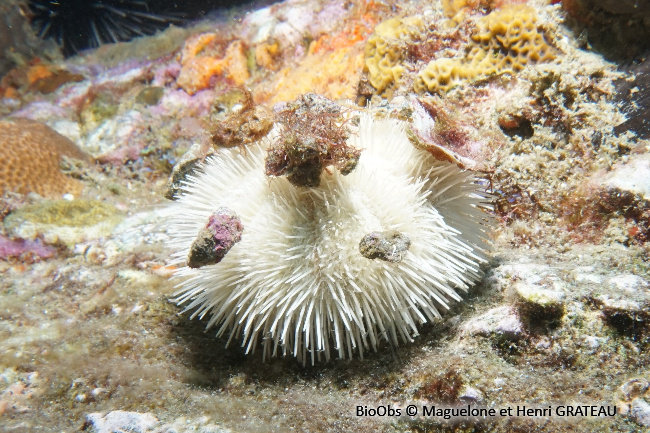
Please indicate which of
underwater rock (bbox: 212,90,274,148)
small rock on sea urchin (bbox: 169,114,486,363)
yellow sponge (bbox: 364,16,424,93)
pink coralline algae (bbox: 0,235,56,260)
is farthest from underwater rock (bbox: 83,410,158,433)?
yellow sponge (bbox: 364,16,424,93)

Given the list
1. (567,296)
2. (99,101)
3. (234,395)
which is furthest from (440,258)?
(99,101)

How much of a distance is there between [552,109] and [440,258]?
2.05m

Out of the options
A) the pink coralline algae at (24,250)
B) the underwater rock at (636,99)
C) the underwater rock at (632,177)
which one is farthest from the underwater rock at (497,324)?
the pink coralline algae at (24,250)

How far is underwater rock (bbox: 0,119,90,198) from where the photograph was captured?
5.30 m

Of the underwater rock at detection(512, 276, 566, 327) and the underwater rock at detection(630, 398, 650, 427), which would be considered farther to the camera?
the underwater rock at detection(512, 276, 566, 327)

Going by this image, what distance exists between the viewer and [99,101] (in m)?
7.08

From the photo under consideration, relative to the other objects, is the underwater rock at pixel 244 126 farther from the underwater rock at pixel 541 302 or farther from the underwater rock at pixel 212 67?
the underwater rock at pixel 212 67

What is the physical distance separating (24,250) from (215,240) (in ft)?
12.0

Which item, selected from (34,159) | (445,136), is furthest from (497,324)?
(34,159)

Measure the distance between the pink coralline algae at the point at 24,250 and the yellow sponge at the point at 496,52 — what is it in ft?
15.5

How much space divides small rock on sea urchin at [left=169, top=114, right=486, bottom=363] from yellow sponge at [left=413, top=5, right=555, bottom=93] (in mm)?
1465

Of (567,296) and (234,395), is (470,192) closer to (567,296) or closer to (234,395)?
(567,296)

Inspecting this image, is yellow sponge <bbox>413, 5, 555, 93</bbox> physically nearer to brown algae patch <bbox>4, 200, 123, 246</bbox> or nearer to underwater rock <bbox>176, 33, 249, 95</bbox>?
underwater rock <bbox>176, 33, 249, 95</bbox>

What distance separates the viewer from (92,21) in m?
11.3
